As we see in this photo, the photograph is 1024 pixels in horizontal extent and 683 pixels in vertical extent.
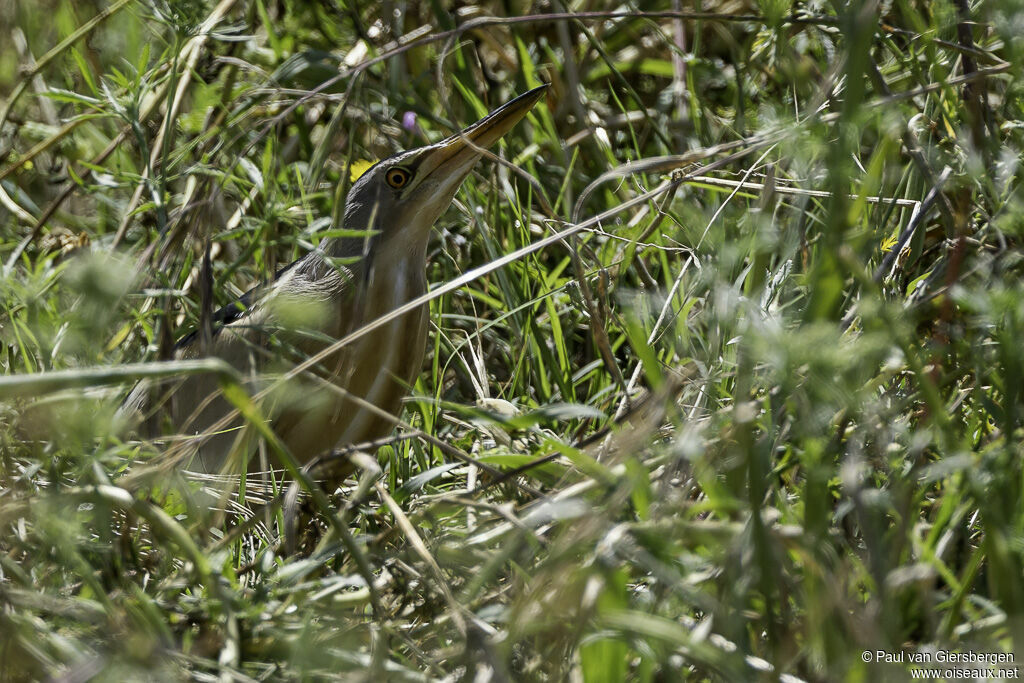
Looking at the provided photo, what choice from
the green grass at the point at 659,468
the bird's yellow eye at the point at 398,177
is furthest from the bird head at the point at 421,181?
the green grass at the point at 659,468

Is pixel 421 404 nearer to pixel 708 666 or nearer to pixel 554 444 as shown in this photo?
pixel 554 444

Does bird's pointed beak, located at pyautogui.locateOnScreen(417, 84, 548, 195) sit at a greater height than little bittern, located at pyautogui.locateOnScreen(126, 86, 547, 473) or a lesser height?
greater

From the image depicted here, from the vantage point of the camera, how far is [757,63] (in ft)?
9.14

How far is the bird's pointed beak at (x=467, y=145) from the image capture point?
2.26 meters

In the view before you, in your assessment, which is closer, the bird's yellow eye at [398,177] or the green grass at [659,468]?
the green grass at [659,468]

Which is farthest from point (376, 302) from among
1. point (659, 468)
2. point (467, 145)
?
point (659, 468)

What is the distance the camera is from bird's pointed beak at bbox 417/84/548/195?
7.43 ft

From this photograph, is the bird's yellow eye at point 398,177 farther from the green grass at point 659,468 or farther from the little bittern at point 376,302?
the green grass at point 659,468

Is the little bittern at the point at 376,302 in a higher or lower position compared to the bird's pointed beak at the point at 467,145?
lower

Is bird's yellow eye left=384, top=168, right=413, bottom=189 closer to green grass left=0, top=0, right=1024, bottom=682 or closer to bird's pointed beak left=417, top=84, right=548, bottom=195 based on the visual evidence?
bird's pointed beak left=417, top=84, right=548, bottom=195

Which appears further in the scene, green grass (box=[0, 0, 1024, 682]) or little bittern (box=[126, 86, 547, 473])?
little bittern (box=[126, 86, 547, 473])

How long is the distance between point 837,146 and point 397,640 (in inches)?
31.5

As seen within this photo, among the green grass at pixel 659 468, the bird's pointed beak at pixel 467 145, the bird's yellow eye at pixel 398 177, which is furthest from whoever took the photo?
the bird's yellow eye at pixel 398 177

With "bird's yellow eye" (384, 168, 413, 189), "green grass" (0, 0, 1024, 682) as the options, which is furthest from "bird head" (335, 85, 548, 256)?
"green grass" (0, 0, 1024, 682)
